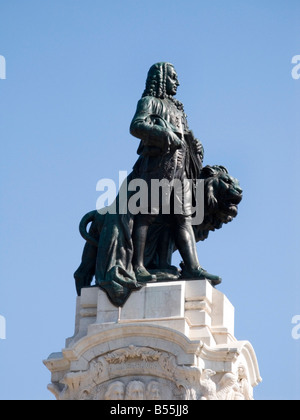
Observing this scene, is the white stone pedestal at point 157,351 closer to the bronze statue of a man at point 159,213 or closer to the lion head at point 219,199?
the bronze statue of a man at point 159,213

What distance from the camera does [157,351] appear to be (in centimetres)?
2327

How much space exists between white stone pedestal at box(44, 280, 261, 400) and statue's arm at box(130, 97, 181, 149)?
2.62 meters

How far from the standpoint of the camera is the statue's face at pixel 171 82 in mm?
25875

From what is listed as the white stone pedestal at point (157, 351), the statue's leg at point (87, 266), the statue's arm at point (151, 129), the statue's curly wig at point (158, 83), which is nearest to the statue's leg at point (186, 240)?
the white stone pedestal at point (157, 351)

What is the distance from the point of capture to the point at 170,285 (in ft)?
78.4

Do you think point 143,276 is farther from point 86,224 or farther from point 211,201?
point 211,201

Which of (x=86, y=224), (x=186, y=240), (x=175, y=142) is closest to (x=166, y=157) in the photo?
(x=175, y=142)

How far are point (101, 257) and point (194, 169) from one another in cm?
259

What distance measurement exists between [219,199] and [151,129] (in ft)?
6.54

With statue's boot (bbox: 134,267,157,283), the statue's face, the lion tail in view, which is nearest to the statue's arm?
the statue's face
